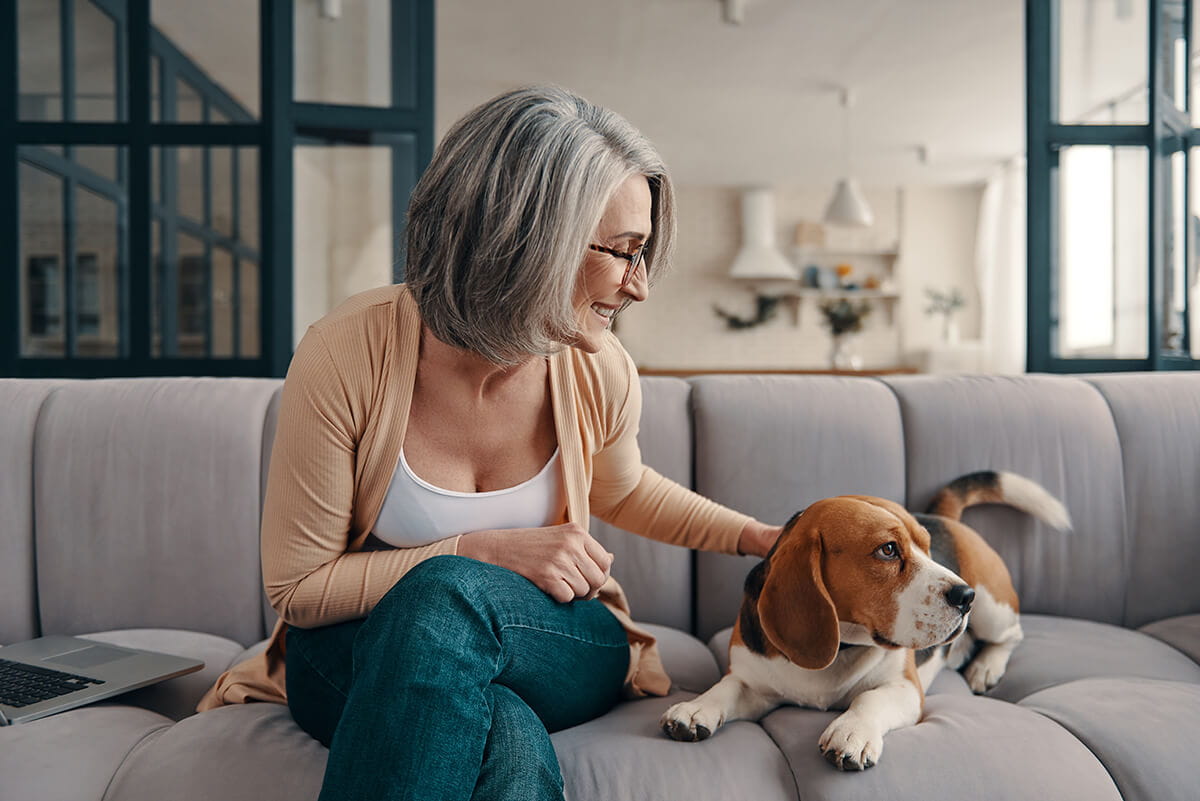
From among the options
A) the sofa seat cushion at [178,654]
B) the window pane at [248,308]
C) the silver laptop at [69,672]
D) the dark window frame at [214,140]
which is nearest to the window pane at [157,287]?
the dark window frame at [214,140]

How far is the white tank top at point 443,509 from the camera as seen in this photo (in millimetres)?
1183

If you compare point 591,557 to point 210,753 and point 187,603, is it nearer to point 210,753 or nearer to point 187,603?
point 210,753

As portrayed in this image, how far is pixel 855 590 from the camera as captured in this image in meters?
1.14

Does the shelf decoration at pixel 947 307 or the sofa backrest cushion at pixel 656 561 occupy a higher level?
the shelf decoration at pixel 947 307

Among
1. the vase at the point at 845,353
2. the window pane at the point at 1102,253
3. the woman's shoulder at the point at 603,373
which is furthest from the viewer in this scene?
the vase at the point at 845,353

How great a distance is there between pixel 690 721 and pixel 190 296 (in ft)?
9.29

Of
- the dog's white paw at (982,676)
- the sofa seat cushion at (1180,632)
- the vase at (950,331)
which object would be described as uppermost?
the vase at (950,331)

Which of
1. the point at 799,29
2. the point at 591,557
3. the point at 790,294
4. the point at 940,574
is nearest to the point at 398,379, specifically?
the point at 591,557

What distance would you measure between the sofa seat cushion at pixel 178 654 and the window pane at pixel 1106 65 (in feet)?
9.41

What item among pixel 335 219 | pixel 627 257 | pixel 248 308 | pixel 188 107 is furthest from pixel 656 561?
pixel 188 107

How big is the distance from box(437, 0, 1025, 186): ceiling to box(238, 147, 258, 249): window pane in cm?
199

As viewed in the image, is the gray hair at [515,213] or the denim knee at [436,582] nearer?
the denim knee at [436,582]

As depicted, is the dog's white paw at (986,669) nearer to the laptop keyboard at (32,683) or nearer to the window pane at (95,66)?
the laptop keyboard at (32,683)

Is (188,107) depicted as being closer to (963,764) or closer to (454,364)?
(454,364)
